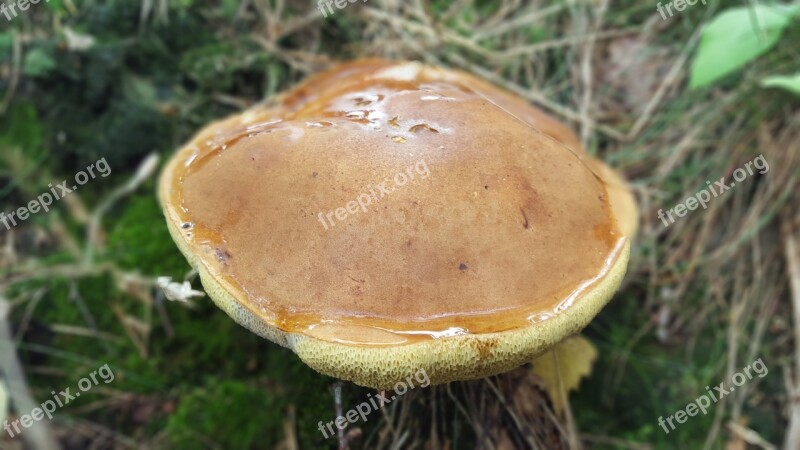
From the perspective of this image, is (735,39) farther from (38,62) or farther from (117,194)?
(38,62)

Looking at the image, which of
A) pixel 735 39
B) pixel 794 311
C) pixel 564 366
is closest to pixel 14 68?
pixel 564 366

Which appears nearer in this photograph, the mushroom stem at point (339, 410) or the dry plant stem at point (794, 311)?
the mushroom stem at point (339, 410)

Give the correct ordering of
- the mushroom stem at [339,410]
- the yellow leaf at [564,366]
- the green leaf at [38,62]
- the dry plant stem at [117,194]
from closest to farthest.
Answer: the mushroom stem at [339,410] < the yellow leaf at [564,366] < the green leaf at [38,62] < the dry plant stem at [117,194]

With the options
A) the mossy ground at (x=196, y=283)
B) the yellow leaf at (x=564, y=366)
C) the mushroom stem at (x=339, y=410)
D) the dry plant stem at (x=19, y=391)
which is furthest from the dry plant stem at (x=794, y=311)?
the dry plant stem at (x=19, y=391)

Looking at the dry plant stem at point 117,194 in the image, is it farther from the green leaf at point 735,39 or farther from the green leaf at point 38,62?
the green leaf at point 735,39

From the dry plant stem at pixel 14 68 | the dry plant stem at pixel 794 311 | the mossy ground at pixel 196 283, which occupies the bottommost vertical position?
the dry plant stem at pixel 794 311

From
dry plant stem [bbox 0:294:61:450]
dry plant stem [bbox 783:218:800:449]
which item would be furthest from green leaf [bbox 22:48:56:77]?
dry plant stem [bbox 783:218:800:449]
